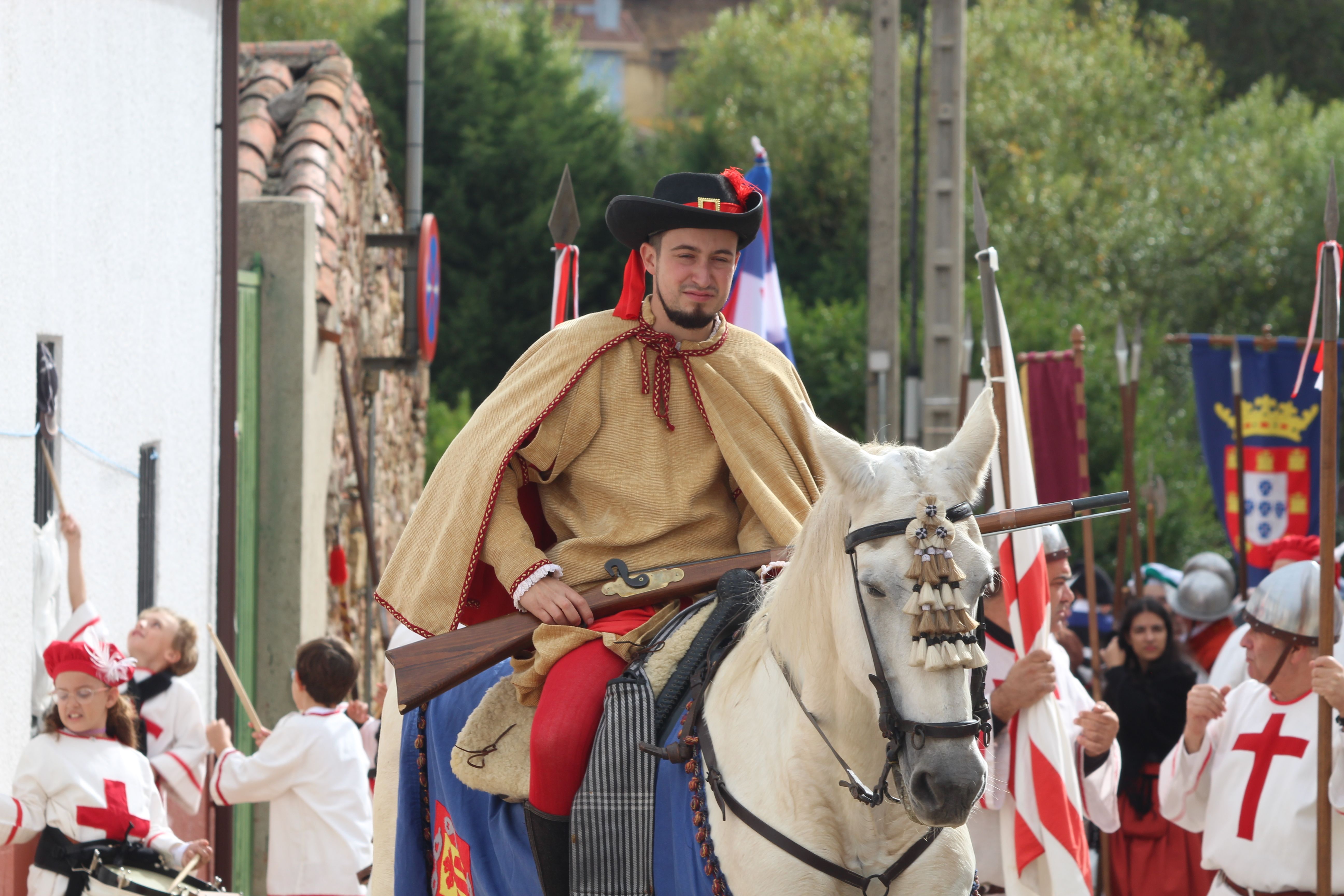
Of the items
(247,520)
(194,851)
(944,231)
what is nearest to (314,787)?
(194,851)

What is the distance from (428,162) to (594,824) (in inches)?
896

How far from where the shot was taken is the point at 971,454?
317 centimetres

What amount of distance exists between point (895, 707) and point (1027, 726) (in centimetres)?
204

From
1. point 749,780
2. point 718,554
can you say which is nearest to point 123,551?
point 718,554

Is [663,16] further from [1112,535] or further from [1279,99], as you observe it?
[1112,535]

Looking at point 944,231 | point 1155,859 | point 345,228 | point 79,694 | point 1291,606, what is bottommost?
point 1155,859

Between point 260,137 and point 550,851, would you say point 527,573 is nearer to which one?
point 550,851

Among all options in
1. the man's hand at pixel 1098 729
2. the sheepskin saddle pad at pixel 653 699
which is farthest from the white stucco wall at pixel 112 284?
the man's hand at pixel 1098 729

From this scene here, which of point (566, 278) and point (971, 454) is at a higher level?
point (566, 278)

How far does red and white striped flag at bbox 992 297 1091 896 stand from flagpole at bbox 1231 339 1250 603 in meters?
5.53

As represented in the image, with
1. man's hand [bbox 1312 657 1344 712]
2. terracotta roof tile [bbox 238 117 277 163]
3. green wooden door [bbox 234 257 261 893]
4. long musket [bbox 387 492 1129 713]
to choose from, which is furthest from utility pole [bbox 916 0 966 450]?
long musket [bbox 387 492 1129 713]

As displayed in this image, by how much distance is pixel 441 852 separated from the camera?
4371mm

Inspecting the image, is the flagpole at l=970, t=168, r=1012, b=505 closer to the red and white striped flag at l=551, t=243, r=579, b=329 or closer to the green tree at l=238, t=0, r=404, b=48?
the red and white striped flag at l=551, t=243, r=579, b=329

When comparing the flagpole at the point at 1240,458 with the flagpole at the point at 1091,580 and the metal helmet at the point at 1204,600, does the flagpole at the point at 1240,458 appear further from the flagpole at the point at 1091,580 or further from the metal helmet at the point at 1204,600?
the flagpole at the point at 1091,580
